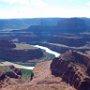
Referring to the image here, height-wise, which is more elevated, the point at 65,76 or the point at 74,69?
the point at 74,69

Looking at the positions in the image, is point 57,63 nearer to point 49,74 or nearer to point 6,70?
point 49,74

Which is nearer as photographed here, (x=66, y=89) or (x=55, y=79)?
(x=66, y=89)

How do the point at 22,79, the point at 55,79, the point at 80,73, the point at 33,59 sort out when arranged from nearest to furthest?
the point at 80,73 < the point at 55,79 < the point at 22,79 < the point at 33,59

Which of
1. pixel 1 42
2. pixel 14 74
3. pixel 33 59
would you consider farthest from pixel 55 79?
pixel 1 42

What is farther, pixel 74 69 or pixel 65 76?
pixel 65 76
